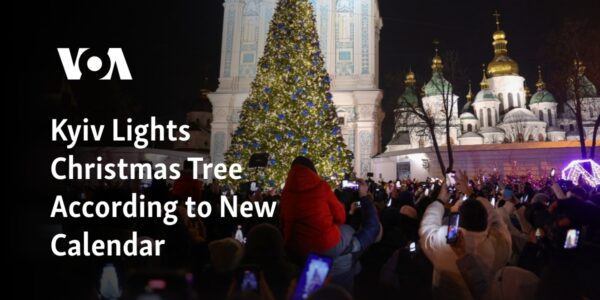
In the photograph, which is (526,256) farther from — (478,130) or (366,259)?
(478,130)

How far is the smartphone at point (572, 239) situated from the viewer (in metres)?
2.84

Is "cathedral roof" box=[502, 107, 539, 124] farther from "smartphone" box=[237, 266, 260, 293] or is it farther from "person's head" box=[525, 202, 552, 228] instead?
"smartphone" box=[237, 266, 260, 293]

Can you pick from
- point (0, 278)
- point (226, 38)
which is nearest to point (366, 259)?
point (0, 278)

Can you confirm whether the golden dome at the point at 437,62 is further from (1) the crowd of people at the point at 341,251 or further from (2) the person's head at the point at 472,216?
(2) the person's head at the point at 472,216

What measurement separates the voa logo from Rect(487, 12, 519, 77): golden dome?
5903 cm

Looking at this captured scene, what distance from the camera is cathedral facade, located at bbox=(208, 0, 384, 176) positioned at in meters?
29.0

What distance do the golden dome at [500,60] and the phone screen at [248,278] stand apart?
59505 mm

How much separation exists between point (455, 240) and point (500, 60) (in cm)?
5929

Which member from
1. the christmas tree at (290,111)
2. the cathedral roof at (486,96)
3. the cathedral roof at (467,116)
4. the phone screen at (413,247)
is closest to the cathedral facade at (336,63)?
the christmas tree at (290,111)

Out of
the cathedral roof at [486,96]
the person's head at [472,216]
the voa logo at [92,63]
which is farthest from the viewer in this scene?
→ the cathedral roof at [486,96]

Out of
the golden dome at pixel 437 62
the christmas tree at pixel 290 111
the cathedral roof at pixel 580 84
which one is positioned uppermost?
the golden dome at pixel 437 62

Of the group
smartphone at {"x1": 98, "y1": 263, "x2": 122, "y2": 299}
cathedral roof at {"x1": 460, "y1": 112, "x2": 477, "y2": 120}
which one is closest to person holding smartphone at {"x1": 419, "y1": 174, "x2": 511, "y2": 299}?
smartphone at {"x1": 98, "y1": 263, "x2": 122, "y2": 299}

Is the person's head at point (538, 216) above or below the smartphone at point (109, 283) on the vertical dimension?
above

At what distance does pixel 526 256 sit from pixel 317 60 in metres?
12.2
